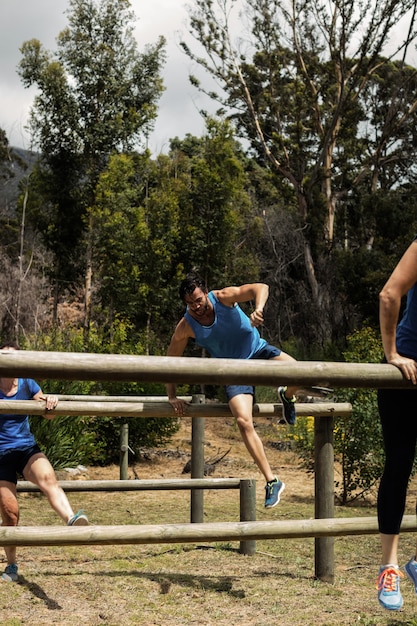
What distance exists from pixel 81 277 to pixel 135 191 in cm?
478

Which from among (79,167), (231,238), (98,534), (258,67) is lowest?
(98,534)

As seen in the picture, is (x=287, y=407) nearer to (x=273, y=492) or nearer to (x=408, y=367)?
(x=273, y=492)

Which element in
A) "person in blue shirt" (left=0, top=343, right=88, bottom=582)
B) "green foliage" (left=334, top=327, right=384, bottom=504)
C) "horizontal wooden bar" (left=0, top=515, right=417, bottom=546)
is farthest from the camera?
"green foliage" (left=334, top=327, right=384, bottom=504)

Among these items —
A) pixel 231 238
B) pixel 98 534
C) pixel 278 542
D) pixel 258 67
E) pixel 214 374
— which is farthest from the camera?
pixel 258 67

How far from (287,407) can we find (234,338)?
0.57 m

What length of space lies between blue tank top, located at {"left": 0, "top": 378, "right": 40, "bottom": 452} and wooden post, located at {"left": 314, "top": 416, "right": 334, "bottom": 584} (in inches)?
77.4

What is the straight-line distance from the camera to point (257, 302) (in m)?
4.56

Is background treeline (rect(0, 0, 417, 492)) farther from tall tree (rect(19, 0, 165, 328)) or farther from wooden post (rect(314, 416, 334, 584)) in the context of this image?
wooden post (rect(314, 416, 334, 584))

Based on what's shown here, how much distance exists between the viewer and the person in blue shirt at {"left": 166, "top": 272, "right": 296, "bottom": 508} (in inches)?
185

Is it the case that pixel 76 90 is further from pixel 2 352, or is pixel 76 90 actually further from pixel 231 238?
pixel 2 352

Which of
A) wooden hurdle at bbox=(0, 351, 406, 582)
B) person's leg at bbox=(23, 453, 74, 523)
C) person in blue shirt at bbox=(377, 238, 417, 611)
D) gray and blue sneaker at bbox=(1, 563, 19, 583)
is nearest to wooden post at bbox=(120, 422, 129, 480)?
gray and blue sneaker at bbox=(1, 563, 19, 583)

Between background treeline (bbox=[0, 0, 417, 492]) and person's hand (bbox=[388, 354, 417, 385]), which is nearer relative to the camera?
person's hand (bbox=[388, 354, 417, 385])

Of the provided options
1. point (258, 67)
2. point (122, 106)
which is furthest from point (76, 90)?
point (258, 67)

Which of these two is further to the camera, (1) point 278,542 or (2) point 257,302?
(1) point 278,542
